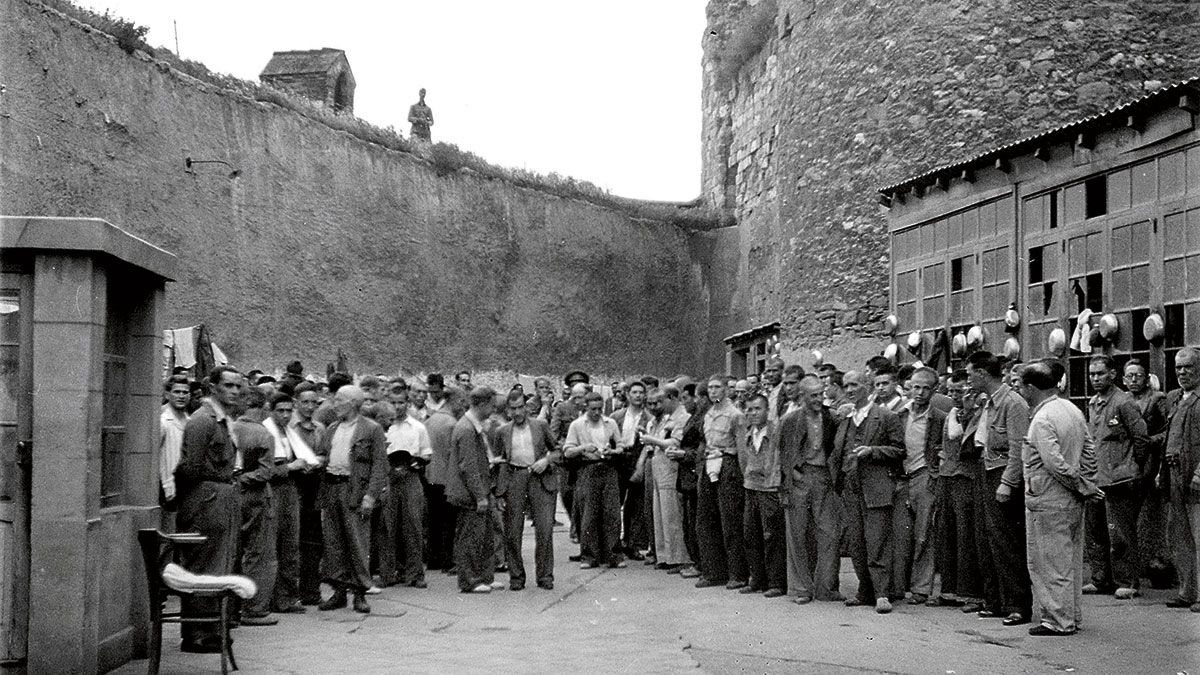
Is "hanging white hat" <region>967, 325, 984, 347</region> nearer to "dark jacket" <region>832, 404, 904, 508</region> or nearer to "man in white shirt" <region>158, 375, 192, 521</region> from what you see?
"dark jacket" <region>832, 404, 904, 508</region>

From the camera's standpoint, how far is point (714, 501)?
13461mm

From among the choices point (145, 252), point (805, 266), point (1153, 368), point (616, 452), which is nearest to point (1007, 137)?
point (805, 266)

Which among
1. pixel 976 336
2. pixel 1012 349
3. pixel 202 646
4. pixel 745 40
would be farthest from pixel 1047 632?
pixel 745 40

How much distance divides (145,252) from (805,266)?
61.0 feet

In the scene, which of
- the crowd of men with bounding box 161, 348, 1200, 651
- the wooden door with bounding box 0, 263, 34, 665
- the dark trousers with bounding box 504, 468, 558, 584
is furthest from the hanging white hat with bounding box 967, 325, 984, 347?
the wooden door with bounding box 0, 263, 34, 665

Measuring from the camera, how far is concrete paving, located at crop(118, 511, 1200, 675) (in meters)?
8.66

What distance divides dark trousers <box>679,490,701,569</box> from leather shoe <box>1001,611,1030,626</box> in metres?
4.41

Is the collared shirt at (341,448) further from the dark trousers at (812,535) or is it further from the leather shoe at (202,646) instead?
the dark trousers at (812,535)

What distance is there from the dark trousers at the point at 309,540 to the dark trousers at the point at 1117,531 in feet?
22.4

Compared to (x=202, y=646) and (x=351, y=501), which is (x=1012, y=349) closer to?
(x=351, y=501)

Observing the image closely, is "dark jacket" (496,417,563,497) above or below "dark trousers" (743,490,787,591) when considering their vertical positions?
above

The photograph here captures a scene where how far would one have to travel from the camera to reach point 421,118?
34438 millimetres

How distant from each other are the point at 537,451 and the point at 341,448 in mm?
2324

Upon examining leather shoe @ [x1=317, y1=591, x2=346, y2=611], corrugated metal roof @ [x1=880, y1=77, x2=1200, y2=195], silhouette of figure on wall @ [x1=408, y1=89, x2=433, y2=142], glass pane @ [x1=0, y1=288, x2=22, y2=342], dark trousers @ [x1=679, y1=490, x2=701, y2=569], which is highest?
silhouette of figure on wall @ [x1=408, y1=89, x2=433, y2=142]
